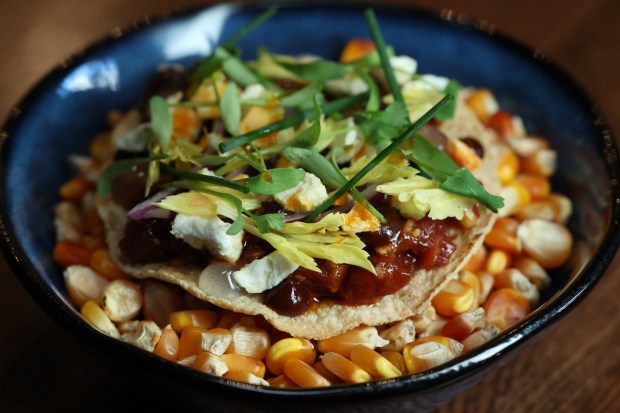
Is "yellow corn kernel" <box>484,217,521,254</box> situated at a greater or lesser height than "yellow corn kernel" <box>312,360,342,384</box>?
greater

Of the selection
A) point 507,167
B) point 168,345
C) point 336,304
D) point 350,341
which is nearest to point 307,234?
point 336,304

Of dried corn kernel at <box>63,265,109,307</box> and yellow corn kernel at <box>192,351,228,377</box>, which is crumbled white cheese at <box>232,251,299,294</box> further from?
dried corn kernel at <box>63,265,109,307</box>

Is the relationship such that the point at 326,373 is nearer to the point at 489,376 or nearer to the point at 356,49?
the point at 489,376

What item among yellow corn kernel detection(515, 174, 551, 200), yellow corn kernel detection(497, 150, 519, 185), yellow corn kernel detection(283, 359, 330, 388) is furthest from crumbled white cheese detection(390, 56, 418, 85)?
yellow corn kernel detection(283, 359, 330, 388)

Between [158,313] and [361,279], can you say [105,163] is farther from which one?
[361,279]

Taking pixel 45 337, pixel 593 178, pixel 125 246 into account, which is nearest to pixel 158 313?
pixel 125 246
